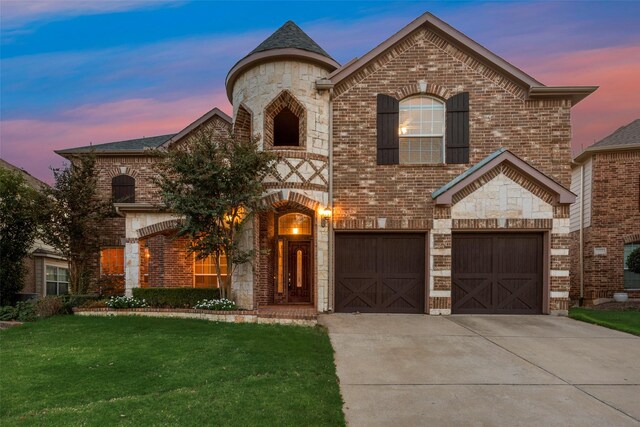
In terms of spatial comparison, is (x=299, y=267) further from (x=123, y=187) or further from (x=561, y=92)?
(x=561, y=92)

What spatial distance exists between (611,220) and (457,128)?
353 inches

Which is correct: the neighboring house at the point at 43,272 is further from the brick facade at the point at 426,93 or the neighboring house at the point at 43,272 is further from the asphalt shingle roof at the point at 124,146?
the brick facade at the point at 426,93

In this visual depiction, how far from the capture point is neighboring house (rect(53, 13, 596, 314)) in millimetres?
10797

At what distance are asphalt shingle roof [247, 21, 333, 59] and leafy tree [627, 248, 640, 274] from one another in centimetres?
1381

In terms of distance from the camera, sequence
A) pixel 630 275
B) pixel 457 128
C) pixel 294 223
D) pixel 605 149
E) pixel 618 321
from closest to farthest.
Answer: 1. pixel 618 321
2. pixel 457 128
3. pixel 294 223
4. pixel 605 149
5. pixel 630 275

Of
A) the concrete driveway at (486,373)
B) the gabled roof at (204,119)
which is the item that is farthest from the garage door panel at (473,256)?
the gabled roof at (204,119)

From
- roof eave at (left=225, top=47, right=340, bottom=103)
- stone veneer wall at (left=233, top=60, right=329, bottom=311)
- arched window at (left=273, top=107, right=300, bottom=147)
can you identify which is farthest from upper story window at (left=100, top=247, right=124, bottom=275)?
roof eave at (left=225, top=47, right=340, bottom=103)

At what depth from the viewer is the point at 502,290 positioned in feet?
36.1

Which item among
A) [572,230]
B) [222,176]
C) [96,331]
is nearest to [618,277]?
[572,230]

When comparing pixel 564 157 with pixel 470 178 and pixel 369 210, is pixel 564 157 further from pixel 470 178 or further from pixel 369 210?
pixel 369 210

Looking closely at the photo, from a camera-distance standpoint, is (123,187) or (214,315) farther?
(123,187)

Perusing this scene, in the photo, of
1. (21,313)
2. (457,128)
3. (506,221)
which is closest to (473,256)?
(506,221)

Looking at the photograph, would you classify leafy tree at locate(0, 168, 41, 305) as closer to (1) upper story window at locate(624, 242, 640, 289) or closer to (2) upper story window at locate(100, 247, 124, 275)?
(2) upper story window at locate(100, 247, 124, 275)

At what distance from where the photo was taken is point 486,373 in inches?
235
